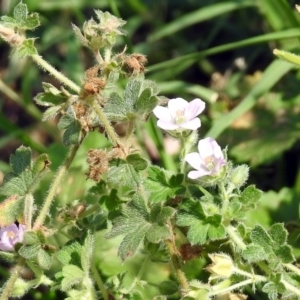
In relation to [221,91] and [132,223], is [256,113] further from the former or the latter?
[132,223]

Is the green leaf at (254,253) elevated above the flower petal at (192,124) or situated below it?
below

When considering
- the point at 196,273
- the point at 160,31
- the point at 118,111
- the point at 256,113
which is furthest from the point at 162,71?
the point at 118,111

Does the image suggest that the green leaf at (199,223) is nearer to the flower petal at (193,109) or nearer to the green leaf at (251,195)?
the green leaf at (251,195)

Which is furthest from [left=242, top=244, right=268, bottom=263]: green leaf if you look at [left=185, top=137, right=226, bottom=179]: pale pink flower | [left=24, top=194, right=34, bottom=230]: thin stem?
[left=24, top=194, right=34, bottom=230]: thin stem

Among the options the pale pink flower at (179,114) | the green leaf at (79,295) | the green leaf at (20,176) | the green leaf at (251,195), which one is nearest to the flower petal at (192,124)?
the pale pink flower at (179,114)

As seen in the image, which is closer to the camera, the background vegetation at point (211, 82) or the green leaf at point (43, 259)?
the green leaf at point (43, 259)

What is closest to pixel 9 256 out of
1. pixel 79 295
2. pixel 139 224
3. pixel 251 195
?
pixel 79 295
